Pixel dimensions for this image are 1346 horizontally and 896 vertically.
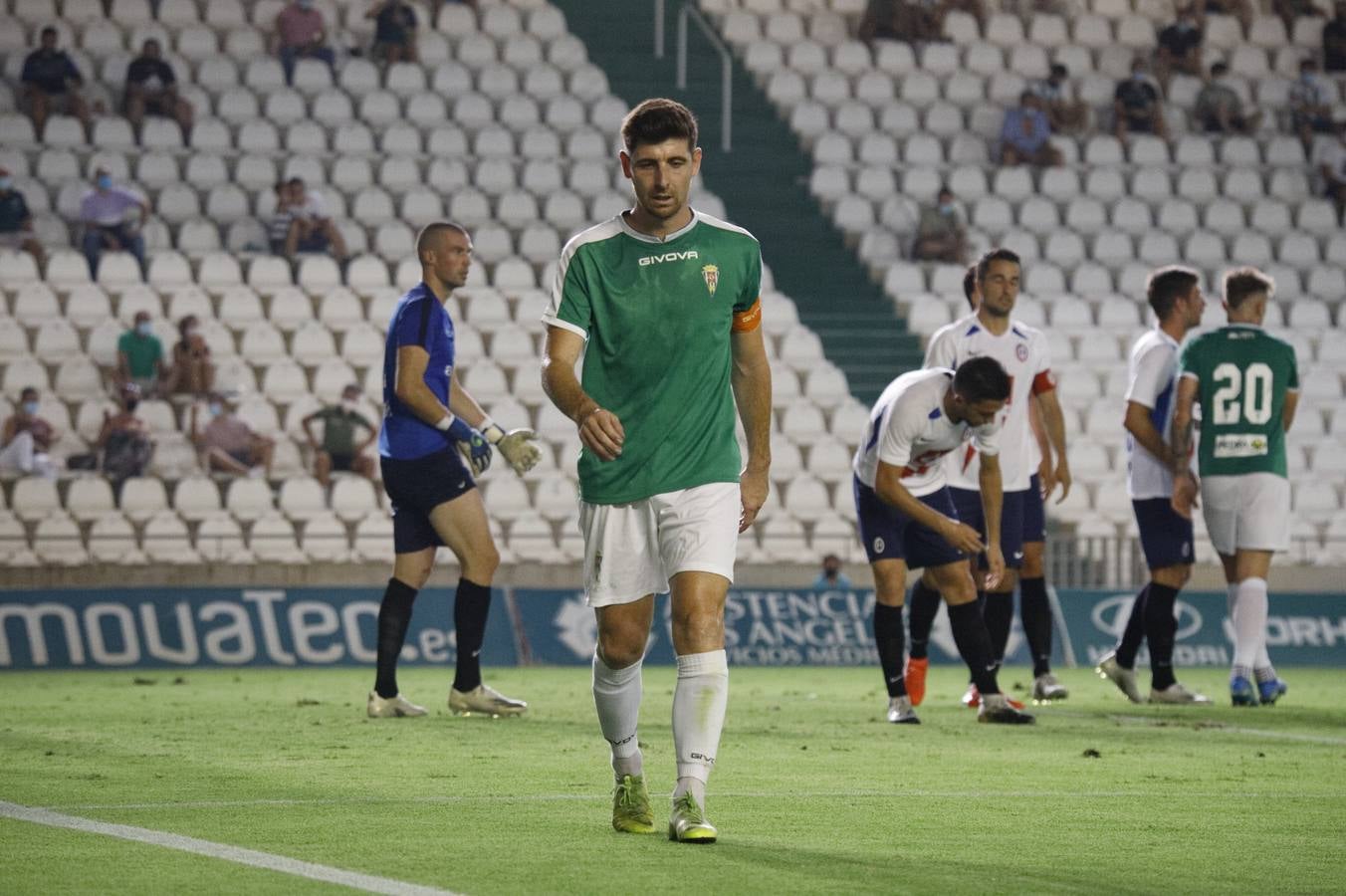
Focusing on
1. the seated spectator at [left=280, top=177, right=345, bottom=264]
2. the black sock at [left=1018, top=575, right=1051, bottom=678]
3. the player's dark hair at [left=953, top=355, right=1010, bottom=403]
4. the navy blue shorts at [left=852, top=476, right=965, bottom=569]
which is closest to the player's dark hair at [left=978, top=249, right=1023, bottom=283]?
the navy blue shorts at [left=852, top=476, right=965, bottom=569]

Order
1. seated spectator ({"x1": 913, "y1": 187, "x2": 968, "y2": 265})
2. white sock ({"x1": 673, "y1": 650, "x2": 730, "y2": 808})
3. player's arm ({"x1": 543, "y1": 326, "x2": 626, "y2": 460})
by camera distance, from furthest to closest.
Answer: seated spectator ({"x1": 913, "y1": 187, "x2": 968, "y2": 265}) < white sock ({"x1": 673, "y1": 650, "x2": 730, "y2": 808}) < player's arm ({"x1": 543, "y1": 326, "x2": 626, "y2": 460})

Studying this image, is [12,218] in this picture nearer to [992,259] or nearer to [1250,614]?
[992,259]

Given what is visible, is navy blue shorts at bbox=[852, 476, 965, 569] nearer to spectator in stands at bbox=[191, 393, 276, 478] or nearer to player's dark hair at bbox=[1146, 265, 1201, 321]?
player's dark hair at bbox=[1146, 265, 1201, 321]

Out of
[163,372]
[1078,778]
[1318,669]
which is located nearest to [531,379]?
[163,372]

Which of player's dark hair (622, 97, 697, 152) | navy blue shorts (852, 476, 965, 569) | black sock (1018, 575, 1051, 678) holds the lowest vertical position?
black sock (1018, 575, 1051, 678)

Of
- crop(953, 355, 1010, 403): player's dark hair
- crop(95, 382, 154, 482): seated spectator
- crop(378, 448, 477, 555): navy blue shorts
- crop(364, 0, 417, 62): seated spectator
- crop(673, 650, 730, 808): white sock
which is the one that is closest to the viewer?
crop(673, 650, 730, 808): white sock

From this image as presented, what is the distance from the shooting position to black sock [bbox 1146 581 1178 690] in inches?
482

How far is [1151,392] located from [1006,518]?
1.37 meters

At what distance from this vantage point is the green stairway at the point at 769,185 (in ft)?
78.5

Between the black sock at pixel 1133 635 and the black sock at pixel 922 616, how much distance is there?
138cm

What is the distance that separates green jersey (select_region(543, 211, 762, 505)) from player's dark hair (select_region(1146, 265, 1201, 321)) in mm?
6808

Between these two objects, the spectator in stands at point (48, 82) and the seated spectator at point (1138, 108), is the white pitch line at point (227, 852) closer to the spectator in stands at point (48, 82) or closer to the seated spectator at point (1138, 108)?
the spectator in stands at point (48, 82)

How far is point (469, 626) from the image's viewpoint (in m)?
10.9

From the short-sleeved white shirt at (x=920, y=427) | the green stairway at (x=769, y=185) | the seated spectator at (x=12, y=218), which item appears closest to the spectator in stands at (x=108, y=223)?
the seated spectator at (x=12, y=218)
